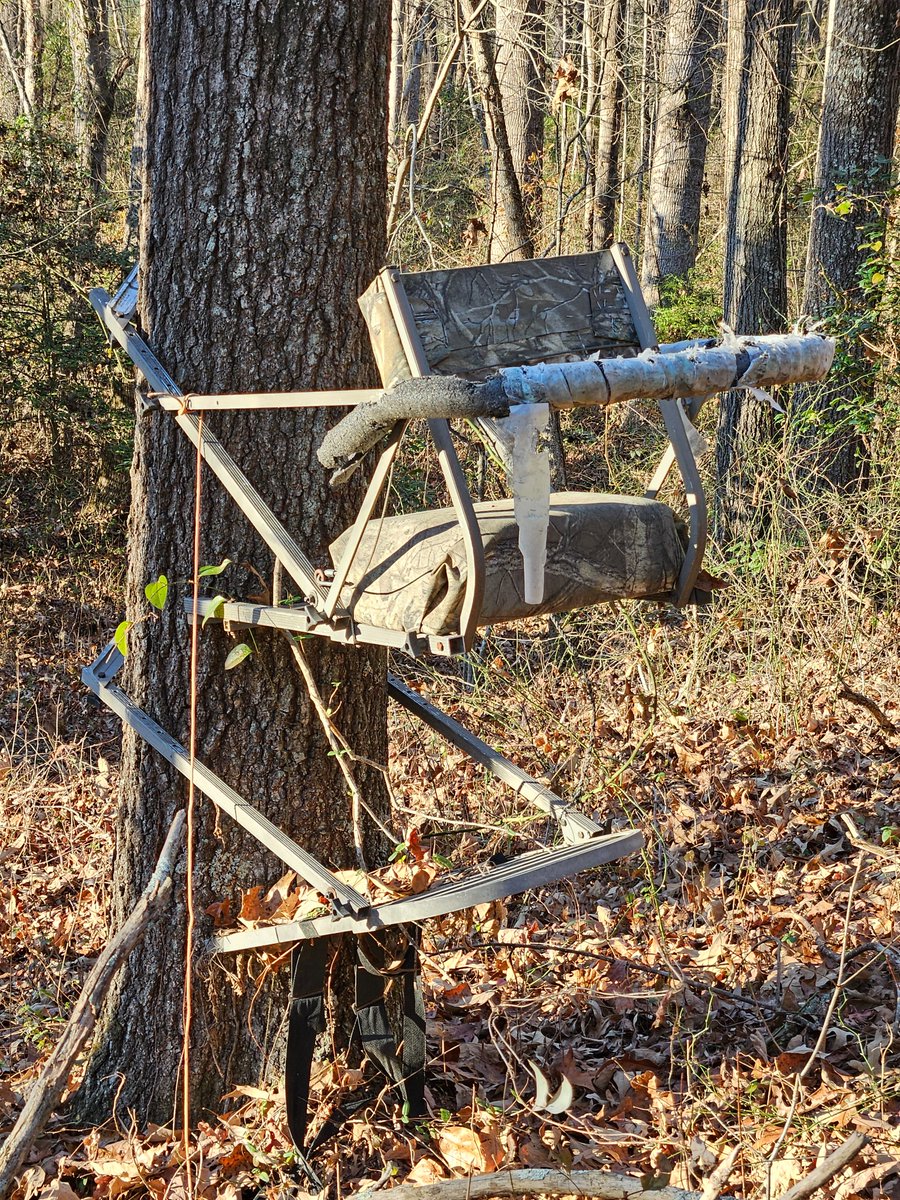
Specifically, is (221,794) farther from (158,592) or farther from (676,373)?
(676,373)

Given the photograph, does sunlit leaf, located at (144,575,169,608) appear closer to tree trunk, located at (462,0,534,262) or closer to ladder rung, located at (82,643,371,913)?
ladder rung, located at (82,643,371,913)

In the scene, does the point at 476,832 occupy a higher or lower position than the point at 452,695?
lower

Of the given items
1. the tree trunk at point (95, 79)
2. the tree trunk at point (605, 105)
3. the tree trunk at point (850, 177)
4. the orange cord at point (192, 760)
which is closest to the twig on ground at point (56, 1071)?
the orange cord at point (192, 760)

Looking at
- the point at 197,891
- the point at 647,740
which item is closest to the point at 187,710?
the point at 197,891

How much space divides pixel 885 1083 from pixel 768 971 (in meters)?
0.73

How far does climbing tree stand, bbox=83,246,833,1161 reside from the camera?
2.29m

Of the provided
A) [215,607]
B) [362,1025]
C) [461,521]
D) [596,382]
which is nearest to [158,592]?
[215,607]

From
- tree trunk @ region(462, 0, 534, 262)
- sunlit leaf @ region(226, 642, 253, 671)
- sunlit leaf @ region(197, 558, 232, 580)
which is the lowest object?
sunlit leaf @ region(226, 642, 253, 671)

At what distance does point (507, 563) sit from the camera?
2609 millimetres

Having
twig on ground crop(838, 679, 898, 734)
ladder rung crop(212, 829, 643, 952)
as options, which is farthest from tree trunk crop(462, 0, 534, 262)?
ladder rung crop(212, 829, 643, 952)

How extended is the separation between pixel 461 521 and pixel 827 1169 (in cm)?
150

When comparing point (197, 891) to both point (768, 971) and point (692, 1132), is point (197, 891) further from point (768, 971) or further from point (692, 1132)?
point (768, 971)

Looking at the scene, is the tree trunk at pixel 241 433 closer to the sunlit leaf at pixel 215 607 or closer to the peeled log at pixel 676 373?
the sunlit leaf at pixel 215 607

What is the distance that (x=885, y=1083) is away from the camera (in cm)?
322
